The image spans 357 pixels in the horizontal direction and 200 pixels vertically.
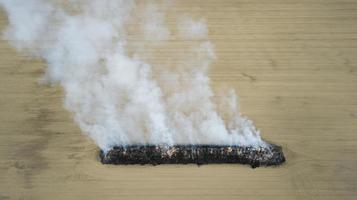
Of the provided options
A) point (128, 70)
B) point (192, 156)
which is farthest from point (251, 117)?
point (128, 70)

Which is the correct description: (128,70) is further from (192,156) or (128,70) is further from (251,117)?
(251,117)

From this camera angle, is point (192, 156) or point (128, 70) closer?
point (192, 156)

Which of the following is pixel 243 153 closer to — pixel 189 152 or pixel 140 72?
pixel 189 152

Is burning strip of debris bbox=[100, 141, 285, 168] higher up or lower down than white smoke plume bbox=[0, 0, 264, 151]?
lower down

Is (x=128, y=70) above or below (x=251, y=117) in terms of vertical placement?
above

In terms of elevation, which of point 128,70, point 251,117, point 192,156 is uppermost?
point 128,70
